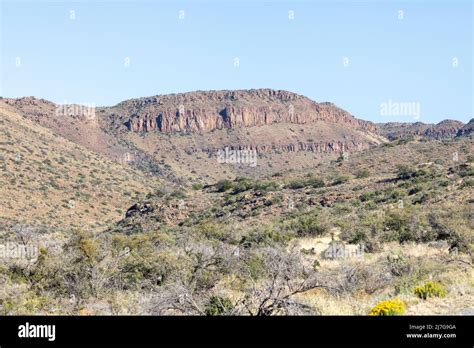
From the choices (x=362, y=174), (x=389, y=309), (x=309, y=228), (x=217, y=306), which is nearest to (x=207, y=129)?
(x=362, y=174)

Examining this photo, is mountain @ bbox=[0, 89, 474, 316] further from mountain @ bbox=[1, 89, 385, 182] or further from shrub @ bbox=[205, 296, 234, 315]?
mountain @ bbox=[1, 89, 385, 182]

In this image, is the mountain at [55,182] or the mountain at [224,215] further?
the mountain at [55,182]

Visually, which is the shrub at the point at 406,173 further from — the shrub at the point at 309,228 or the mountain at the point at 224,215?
the shrub at the point at 309,228

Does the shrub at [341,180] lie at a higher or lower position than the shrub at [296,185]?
higher

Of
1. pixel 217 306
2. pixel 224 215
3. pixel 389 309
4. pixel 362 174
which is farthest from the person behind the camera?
pixel 362 174

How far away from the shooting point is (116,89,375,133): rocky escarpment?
145875 millimetres

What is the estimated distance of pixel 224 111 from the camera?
15250cm

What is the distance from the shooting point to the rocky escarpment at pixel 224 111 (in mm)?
145875

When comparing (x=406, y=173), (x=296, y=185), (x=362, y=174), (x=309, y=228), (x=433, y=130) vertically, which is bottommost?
(x=309, y=228)

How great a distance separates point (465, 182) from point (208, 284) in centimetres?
2898

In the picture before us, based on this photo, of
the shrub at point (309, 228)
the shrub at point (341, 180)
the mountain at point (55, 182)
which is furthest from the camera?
the mountain at point (55, 182)

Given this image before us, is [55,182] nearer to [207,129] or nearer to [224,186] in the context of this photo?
[224,186]

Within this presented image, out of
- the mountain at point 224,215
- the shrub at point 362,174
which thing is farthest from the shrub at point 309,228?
the shrub at point 362,174

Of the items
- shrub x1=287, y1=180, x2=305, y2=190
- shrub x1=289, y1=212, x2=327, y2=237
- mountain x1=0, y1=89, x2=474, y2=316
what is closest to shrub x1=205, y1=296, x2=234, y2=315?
mountain x1=0, y1=89, x2=474, y2=316
